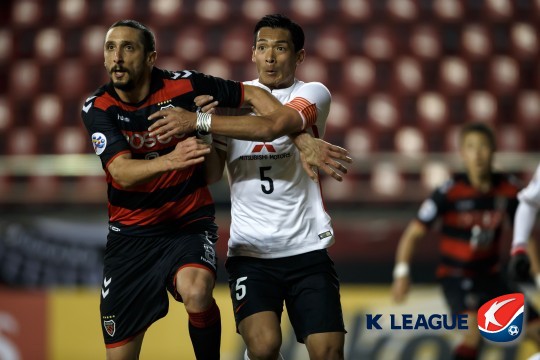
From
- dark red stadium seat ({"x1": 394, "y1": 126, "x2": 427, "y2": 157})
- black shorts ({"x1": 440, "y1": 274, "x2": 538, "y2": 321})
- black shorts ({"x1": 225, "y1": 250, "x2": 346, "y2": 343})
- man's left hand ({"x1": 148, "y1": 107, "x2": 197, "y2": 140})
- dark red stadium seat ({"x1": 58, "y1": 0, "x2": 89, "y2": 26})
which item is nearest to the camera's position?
man's left hand ({"x1": 148, "y1": 107, "x2": 197, "y2": 140})

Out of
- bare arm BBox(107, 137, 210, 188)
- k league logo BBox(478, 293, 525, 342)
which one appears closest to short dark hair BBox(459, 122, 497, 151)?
k league logo BBox(478, 293, 525, 342)

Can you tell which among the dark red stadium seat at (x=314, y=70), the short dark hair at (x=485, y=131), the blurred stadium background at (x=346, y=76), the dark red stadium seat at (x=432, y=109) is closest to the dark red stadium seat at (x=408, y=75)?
the blurred stadium background at (x=346, y=76)

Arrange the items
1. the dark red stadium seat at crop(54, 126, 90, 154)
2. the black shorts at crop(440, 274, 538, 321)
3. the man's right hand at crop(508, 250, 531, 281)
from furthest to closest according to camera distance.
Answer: the dark red stadium seat at crop(54, 126, 90, 154) < the black shorts at crop(440, 274, 538, 321) < the man's right hand at crop(508, 250, 531, 281)

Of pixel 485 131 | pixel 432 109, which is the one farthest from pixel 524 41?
pixel 485 131

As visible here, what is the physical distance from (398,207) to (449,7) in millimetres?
2626

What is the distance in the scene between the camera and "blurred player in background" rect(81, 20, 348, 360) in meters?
3.81

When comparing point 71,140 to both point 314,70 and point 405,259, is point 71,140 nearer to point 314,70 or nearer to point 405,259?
point 314,70

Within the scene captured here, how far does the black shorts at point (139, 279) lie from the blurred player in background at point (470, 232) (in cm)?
224

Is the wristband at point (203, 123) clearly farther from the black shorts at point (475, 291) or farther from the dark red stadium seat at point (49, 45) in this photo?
the dark red stadium seat at point (49, 45)

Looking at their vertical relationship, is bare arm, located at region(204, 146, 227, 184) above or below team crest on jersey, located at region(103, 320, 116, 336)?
above

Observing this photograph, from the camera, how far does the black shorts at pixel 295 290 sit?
3.88m

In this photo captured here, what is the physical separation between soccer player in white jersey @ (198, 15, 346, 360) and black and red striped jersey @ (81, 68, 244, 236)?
133mm

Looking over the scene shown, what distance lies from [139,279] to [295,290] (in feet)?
2.32

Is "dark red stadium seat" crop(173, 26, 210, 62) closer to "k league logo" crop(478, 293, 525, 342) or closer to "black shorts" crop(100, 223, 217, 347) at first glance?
"k league logo" crop(478, 293, 525, 342)
